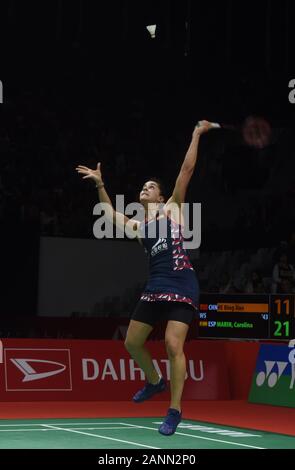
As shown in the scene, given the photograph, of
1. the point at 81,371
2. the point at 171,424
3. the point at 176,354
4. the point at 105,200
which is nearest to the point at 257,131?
the point at 81,371

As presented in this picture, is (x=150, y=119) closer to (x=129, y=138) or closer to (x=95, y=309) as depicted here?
(x=129, y=138)

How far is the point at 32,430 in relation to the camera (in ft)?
28.7

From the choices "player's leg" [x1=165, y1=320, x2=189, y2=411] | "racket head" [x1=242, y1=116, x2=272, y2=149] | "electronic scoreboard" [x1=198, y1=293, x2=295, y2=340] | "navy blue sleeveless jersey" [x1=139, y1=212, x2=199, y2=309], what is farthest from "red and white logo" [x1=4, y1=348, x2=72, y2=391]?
"racket head" [x1=242, y1=116, x2=272, y2=149]

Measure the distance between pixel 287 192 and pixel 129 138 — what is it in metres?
5.00

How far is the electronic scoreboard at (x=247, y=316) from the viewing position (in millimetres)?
12711

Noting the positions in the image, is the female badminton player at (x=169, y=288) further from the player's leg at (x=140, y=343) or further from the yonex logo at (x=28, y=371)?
the yonex logo at (x=28, y=371)

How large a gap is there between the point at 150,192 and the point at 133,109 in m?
16.7

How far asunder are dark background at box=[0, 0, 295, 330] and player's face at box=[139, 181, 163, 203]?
9.91 m

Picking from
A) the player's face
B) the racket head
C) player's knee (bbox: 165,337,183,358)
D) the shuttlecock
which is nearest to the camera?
player's knee (bbox: 165,337,183,358)

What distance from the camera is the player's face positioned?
304 inches

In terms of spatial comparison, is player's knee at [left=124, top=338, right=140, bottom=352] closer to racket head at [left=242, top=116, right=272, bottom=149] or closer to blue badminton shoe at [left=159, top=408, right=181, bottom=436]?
blue badminton shoe at [left=159, top=408, right=181, bottom=436]

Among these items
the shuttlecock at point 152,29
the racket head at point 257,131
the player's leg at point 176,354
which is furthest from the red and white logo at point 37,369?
the racket head at point 257,131

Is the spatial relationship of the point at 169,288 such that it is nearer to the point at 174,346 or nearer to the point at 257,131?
the point at 174,346
